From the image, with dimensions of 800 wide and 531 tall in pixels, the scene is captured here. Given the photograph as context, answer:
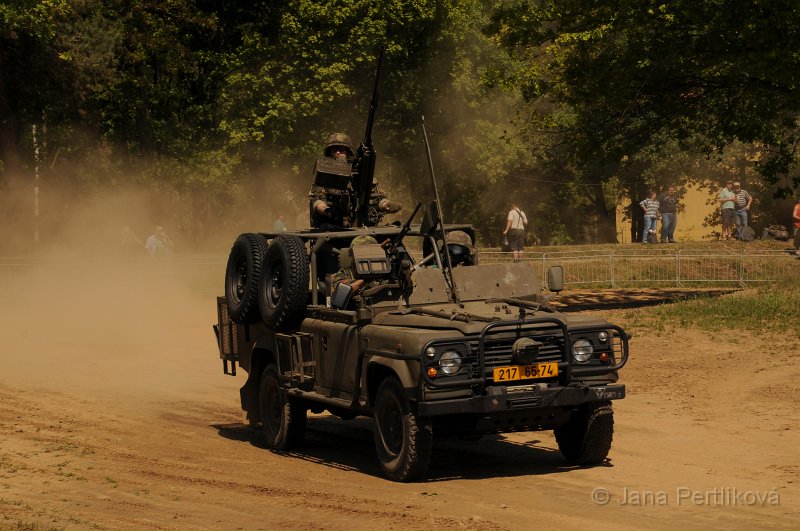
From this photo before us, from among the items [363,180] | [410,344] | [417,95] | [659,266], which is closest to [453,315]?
[410,344]

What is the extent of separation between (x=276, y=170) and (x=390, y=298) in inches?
1741

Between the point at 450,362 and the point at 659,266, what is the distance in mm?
22158

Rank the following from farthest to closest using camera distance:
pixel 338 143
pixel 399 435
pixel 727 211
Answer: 1. pixel 727 211
2. pixel 338 143
3. pixel 399 435

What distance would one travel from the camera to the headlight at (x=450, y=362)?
1188cm

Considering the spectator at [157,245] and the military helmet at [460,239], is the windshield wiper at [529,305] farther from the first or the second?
the spectator at [157,245]

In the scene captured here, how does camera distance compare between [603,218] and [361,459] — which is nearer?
[361,459]

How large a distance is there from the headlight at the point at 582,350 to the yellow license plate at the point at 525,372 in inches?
12.1

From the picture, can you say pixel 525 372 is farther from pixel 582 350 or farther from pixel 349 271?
pixel 349 271

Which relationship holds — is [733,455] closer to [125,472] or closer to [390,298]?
[390,298]


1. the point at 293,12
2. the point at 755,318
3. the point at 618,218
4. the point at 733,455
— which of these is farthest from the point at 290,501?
the point at 618,218

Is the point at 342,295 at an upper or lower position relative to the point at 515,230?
lower

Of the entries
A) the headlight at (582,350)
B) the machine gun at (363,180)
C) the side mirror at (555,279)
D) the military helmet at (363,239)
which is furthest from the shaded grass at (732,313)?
the headlight at (582,350)

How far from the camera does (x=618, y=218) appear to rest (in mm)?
79750

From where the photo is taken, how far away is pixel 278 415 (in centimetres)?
1518
